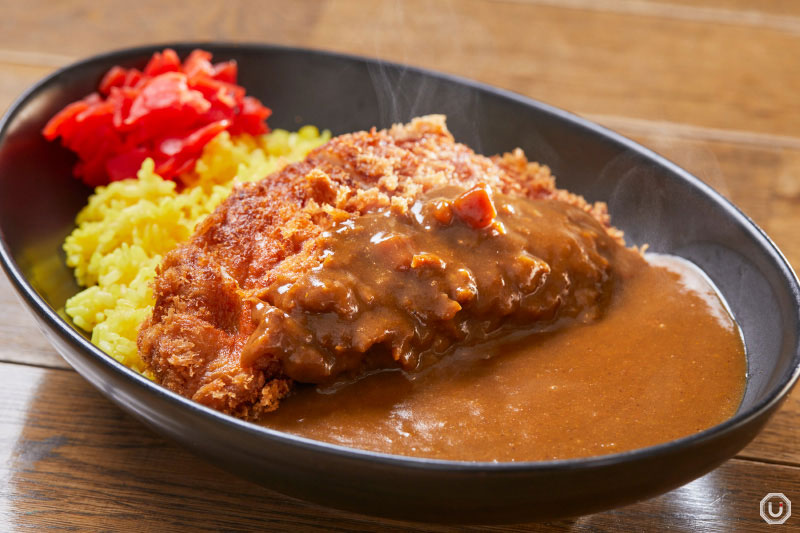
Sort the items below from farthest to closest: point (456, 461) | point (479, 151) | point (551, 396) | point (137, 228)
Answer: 1. point (479, 151)
2. point (137, 228)
3. point (551, 396)
4. point (456, 461)

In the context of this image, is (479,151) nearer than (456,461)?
No

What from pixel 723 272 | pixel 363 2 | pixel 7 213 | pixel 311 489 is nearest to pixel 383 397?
pixel 311 489

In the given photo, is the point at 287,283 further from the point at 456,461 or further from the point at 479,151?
the point at 479,151

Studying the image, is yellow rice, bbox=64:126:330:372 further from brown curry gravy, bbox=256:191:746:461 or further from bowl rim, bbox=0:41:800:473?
brown curry gravy, bbox=256:191:746:461

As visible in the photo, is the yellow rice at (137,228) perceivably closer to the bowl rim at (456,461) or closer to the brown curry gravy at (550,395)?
the bowl rim at (456,461)

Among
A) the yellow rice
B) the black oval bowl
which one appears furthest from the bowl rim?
the yellow rice

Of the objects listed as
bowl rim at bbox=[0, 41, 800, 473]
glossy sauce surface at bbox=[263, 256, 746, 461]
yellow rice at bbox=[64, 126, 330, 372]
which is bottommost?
yellow rice at bbox=[64, 126, 330, 372]

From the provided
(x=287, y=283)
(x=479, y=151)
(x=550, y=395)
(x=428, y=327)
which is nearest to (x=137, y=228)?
(x=287, y=283)

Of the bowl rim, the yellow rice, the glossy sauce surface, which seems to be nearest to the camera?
the bowl rim
